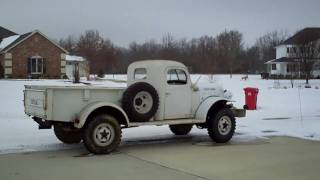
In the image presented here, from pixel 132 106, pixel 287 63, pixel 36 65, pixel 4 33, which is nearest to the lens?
pixel 132 106

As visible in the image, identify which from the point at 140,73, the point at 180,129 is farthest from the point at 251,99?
the point at 140,73

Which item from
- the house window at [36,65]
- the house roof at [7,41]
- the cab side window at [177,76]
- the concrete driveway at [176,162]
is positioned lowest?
the concrete driveway at [176,162]

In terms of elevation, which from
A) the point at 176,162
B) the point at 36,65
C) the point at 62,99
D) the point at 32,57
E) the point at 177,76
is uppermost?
the point at 32,57

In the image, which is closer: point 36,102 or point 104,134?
point 104,134

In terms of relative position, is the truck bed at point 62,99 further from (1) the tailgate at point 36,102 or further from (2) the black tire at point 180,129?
(2) the black tire at point 180,129

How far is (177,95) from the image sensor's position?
1270cm

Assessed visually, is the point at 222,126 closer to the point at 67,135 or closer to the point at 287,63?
the point at 67,135

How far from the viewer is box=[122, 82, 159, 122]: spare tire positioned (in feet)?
38.2

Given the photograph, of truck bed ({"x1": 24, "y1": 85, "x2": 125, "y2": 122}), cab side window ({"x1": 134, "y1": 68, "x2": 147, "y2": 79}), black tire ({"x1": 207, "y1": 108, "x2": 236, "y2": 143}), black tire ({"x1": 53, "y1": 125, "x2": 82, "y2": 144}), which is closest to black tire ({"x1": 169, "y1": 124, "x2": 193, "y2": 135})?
black tire ({"x1": 207, "y1": 108, "x2": 236, "y2": 143})

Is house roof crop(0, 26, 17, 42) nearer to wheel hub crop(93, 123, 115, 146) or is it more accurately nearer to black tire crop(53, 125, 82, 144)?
black tire crop(53, 125, 82, 144)

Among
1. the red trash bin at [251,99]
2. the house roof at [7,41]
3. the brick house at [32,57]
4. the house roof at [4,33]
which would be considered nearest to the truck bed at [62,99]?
the red trash bin at [251,99]

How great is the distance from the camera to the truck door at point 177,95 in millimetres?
12539

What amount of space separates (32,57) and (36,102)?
37.2m

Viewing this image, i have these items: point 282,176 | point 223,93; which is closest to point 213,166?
point 282,176
